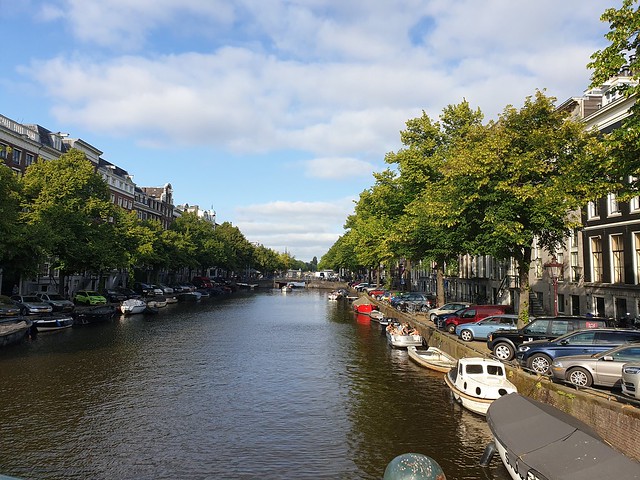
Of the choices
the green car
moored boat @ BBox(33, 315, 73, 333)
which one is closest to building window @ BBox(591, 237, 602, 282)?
moored boat @ BBox(33, 315, 73, 333)

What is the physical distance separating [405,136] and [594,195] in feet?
65.6

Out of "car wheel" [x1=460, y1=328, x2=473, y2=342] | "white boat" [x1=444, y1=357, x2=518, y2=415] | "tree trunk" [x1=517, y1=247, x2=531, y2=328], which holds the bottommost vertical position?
"white boat" [x1=444, y1=357, x2=518, y2=415]

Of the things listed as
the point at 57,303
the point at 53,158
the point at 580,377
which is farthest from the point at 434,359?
the point at 53,158

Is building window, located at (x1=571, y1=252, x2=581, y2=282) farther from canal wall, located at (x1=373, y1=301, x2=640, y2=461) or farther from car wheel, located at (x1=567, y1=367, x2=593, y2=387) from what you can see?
car wheel, located at (x1=567, y1=367, x2=593, y2=387)

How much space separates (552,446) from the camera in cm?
1025

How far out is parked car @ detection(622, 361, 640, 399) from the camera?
13020 mm

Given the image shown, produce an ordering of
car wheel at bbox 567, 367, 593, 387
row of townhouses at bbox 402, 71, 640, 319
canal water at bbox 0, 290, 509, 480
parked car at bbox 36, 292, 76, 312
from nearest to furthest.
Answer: canal water at bbox 0, 290, 509, 480 → car wheel at bbox 567, 367, 593, 387 → row of townhouses at bbox 402, 71, 640, 319 → parked car at bbox 36, 292, 76, 312

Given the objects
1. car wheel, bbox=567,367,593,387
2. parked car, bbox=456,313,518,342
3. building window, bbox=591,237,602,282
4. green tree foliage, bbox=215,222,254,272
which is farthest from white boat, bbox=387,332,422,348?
green tree foliage, bbox=215,222,254,272

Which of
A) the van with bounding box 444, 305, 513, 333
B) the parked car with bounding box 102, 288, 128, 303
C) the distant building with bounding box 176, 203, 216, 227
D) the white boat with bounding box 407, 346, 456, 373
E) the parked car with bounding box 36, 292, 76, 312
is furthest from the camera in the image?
the distant building with bounding box 176, 203, 216, 227

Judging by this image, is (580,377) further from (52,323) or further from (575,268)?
(52,323)

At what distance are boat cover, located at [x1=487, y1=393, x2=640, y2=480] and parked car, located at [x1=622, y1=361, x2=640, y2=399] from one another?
60.2 inches

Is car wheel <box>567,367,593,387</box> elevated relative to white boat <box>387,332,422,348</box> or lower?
elevated

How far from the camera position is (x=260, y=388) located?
75.5ft

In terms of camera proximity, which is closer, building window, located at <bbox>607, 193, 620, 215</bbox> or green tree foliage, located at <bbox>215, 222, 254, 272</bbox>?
building window, located at <bbox>607, 193, 620, 215</bbox>
